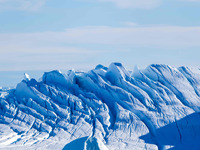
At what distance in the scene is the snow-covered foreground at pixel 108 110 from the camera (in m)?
32.4

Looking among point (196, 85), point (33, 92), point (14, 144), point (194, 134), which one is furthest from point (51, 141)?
point (196, 85)

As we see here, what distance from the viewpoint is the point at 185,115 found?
3534cm

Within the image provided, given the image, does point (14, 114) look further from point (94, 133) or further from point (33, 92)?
point (94, 133)

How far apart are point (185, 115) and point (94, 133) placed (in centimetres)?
836

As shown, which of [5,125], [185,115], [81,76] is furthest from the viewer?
[81,76]

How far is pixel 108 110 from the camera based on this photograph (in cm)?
3541

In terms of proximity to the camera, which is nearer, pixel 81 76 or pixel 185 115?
pixel 185 115

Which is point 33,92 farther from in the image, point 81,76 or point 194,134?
point 194,134

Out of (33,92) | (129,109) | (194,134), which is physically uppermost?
(33,92)

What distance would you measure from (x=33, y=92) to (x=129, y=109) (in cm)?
856

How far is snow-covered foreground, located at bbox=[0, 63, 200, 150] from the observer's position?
32.4 meters

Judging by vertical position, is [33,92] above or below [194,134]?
above

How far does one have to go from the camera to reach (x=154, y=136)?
33.5 meters

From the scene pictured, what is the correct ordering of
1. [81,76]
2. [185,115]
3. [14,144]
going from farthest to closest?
1. [81,76]
2. [185,115]
3. [14,144]
